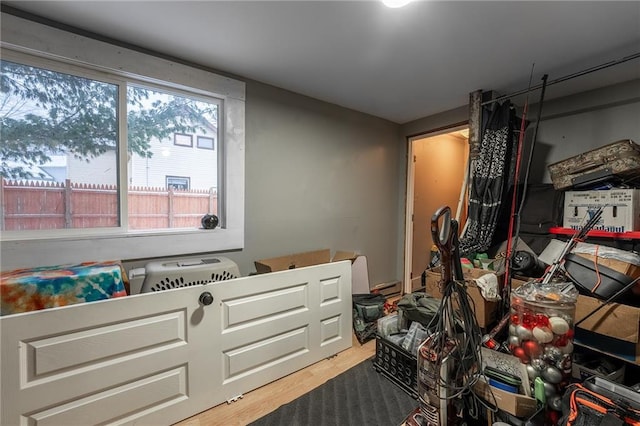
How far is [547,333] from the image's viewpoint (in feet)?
5.09

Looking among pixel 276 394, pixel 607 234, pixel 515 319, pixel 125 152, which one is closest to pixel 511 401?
pixel 515 319

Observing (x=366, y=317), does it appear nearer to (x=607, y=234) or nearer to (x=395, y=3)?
(x=607, y=234)

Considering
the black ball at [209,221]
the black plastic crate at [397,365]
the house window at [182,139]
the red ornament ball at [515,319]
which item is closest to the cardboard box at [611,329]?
the red ornament ball at [515,319]

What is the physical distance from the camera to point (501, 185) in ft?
8.12

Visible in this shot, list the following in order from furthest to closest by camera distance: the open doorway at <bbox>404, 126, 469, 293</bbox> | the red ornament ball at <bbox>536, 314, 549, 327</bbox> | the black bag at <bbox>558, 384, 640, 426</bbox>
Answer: the open doorway at <bbox>404, 126, 469, 293</bbox>, the red ornament ball at <bbox>536, 314, 549, 327</bbox>, the black bag at <bbox>558, 384, 640, 426</bbox>

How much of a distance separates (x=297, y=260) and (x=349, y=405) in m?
1.32

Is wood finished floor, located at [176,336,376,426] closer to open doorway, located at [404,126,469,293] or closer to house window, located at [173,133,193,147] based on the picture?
open doorway, located at [404,126,469,293]

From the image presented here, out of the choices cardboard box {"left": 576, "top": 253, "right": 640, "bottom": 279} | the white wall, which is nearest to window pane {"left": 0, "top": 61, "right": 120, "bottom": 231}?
the white wall

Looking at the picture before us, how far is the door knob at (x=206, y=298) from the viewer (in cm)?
167

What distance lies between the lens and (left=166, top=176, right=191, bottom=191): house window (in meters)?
2.18

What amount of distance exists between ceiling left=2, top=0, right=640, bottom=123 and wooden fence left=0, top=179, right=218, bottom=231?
105 centimetres

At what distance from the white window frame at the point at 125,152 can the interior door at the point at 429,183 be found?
8.12 ft

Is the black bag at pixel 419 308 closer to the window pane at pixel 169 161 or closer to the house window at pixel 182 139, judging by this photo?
the window pane at pixel 169 161

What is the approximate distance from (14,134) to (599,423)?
3.27 meters
